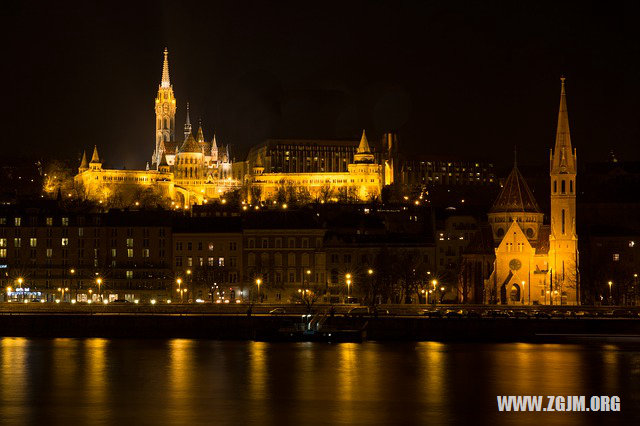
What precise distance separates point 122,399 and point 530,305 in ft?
154

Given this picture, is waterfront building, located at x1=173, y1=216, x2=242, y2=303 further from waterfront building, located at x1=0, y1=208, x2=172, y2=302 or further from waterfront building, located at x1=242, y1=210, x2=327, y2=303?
waterfront building, located at x1=0, y1=208, x2=172, y2=302

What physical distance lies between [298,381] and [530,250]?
47586mm

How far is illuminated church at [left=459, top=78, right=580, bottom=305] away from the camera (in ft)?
350

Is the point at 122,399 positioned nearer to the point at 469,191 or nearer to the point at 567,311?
the point at 567,311

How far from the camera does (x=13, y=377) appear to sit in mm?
66500

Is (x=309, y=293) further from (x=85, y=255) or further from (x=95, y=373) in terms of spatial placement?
(x=95, y=373)

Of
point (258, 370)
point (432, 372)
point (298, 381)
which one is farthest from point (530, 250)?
point (298, 381)

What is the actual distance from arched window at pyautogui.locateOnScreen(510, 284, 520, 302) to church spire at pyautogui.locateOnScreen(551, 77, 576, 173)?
10.8 metres

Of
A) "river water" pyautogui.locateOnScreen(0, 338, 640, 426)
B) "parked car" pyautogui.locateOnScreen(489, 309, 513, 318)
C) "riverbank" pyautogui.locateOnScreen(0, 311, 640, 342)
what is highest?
"parked car" pyautogui.locateOnScreen(489, 309, 513, 318)

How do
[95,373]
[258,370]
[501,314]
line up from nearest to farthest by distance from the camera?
[95,373] < [258,370] < [501,314]

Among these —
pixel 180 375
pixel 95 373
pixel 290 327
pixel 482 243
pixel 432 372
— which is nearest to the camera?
pixel 180 375

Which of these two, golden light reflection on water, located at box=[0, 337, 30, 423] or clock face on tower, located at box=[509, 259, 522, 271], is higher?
clock face on tower, located at box=[509, 259, 522, 271]

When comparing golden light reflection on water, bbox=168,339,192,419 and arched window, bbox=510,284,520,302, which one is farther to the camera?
arched window, bbox=510,284,520,302

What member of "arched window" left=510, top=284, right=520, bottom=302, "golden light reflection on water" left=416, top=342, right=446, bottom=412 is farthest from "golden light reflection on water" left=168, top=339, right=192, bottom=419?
"arched window" left=510, top=284, right=520, bottom=302
